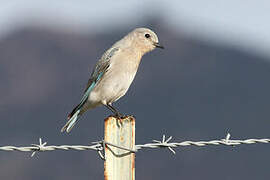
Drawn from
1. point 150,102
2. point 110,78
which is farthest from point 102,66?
point 150,102

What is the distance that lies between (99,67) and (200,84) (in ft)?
412

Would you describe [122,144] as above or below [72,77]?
below

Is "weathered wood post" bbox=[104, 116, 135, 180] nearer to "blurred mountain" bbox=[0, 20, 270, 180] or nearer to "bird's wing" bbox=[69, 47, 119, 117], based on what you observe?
"bird's wing" bbox=[69, 47, 119, 117]

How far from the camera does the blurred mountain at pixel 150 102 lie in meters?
104

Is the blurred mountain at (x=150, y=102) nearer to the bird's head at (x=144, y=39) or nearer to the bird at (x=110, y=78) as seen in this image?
the bird's head at (x=144, y=39)

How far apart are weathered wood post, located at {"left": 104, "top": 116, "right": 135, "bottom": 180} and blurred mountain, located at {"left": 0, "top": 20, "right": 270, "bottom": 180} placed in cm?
7981

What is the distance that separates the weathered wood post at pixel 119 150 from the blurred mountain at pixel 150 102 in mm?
79811

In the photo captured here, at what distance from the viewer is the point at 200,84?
5423 inches

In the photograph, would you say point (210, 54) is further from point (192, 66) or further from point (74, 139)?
point (74, 139)

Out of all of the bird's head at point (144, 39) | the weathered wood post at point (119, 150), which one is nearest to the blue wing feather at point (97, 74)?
the bird's head at point (144, 39)

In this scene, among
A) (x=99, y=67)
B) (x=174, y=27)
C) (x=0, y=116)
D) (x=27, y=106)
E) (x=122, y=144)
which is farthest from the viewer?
(x=174, y=27)

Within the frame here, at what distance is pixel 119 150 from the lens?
26.6 ft

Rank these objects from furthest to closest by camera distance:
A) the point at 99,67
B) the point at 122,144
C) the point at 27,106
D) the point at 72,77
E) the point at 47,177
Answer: the point at 72,77, the point at 27,106, the point at 47,177, the point at 99,67, the point at 122,144

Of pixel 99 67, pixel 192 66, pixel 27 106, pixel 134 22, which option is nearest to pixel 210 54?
pixel 192 66
